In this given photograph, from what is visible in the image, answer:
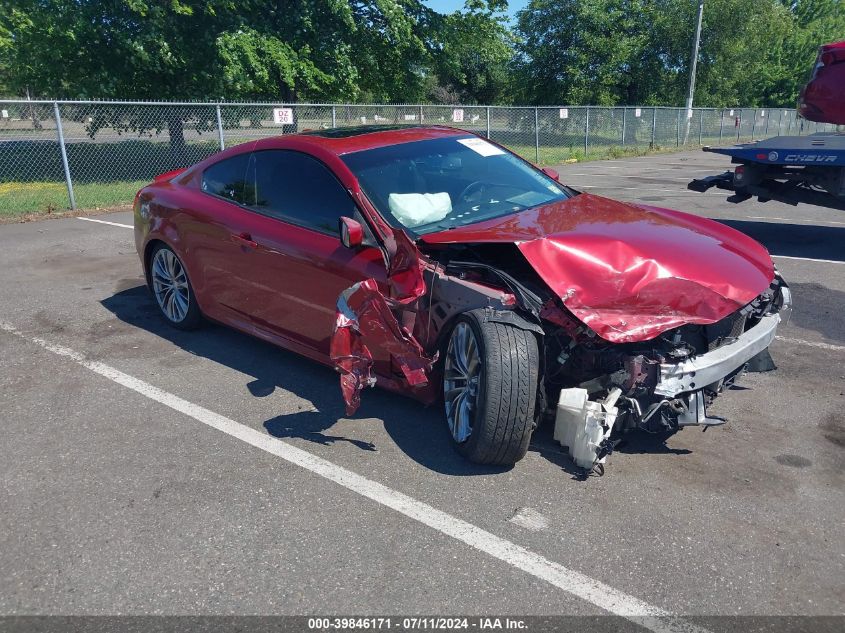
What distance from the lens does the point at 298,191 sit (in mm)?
4672

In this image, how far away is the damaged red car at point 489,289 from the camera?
3381mm

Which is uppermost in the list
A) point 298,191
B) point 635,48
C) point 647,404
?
point 635,48

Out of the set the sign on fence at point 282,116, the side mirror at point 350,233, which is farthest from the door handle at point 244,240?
the sign on fence at point 282,116

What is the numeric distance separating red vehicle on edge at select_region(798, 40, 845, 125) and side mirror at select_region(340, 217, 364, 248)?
849 centimetres

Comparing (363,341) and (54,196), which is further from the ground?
(363,341)

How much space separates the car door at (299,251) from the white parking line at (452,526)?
734 mm

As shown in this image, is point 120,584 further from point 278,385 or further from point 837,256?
point 837,256

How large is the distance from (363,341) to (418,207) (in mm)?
941

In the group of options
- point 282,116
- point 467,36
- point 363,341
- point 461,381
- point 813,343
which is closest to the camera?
point 461,381

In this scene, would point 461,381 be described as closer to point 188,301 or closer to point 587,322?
point 587,322

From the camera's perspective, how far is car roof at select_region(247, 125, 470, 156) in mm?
4707

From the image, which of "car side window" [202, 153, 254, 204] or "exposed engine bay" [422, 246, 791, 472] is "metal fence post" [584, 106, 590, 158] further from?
"exposed engine bay" [422, 246, 791, 472]

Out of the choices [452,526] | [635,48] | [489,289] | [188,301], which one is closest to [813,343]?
[489,289]

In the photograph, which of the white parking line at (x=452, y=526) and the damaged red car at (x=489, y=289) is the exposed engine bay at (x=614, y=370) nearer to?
the damaged red car at (x=489, y=289)
